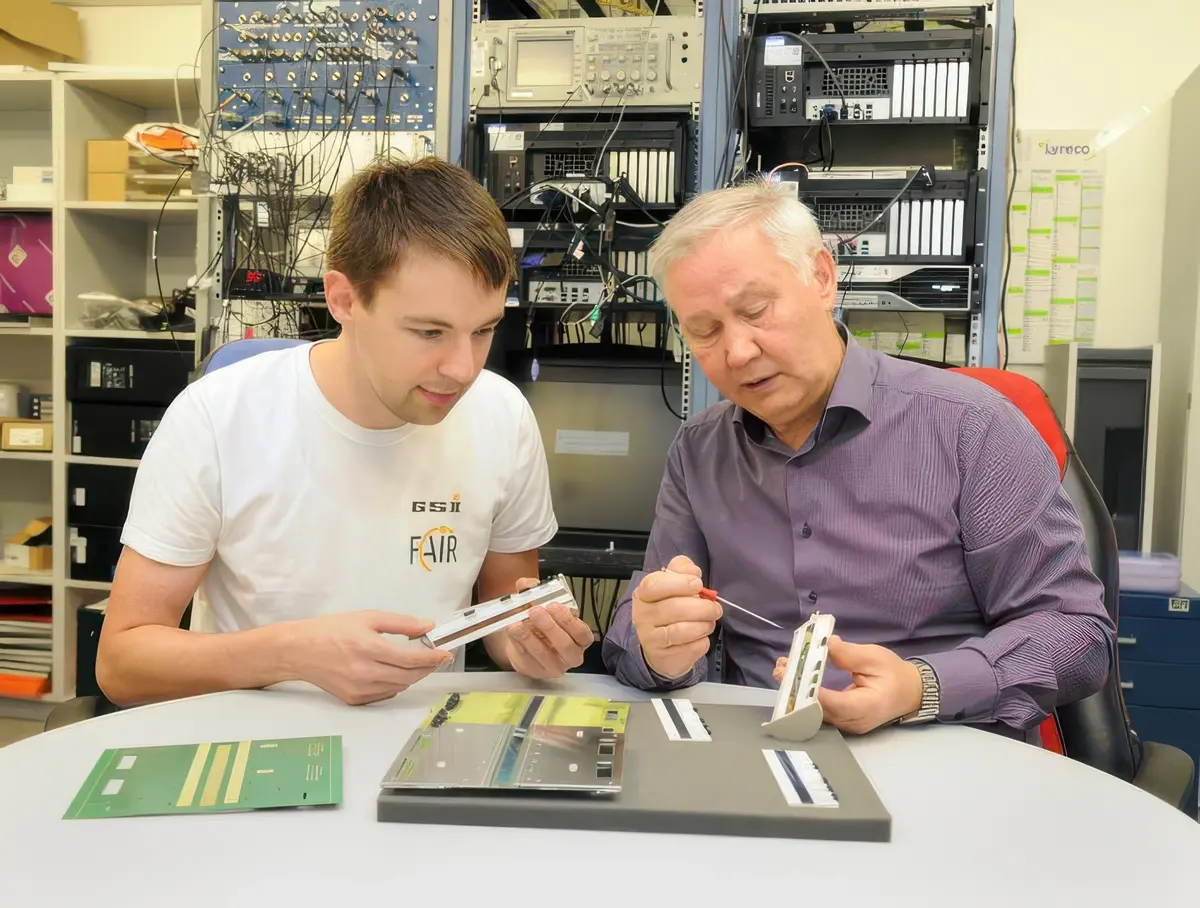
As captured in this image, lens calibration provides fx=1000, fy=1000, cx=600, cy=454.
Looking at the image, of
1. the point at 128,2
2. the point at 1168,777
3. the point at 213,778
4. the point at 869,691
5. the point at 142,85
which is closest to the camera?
the point at 213,778

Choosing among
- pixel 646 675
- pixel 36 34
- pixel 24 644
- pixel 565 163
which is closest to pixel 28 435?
pixel 24 644

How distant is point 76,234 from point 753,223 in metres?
2.77

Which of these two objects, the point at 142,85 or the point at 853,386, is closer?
the point at 853,386

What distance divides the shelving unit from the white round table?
2572mm

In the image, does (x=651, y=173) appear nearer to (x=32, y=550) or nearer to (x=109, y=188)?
(x=109, y=188)

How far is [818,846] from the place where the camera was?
2.48ft

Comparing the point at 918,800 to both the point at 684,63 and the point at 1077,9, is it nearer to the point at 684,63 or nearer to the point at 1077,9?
the point at 684,63

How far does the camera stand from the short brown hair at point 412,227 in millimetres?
1148

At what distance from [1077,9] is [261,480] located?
2974 millimetres

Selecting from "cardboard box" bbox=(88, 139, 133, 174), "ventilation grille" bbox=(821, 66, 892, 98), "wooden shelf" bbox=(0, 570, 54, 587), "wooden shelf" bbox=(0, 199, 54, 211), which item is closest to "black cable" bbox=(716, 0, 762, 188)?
"ventilation grille" bbox=(821, 66, 892, 98)

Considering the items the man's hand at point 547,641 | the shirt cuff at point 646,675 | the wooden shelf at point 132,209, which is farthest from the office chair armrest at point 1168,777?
the wooden shelf at point 132,209

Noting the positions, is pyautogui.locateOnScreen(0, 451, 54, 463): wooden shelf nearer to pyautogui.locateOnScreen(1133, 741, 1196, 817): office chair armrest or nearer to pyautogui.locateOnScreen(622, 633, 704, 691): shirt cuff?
pyautogui.locateOnScreen(622, 633, 704, 691): shirt cuff

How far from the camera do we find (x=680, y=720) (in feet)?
3.25

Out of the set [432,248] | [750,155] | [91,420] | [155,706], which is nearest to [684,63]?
[750,155]
